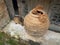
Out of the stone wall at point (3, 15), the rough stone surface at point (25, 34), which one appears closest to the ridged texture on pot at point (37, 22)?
the rough stone surface at point (25, 34)

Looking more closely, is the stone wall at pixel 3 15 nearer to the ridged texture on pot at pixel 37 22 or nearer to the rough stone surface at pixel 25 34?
the rough stone surface at pixel 25 34

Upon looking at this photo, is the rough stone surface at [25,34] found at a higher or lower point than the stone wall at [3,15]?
lower

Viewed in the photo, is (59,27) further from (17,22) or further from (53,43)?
(17,22)

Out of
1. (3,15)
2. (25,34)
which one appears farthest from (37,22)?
(3,15)

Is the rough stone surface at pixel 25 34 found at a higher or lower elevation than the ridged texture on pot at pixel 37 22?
lower

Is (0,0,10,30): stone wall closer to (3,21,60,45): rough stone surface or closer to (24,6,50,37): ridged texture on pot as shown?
(3,21,60,45): rough stone surface

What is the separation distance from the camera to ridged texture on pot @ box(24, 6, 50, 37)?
1.91 meters

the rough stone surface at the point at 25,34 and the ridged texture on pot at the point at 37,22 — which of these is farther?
the rough stone surface at the point at 25,34

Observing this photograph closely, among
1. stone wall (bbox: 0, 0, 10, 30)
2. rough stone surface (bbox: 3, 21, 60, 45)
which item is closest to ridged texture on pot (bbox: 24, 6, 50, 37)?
rough stone surface (bbox: 3, 21, 60, 45)

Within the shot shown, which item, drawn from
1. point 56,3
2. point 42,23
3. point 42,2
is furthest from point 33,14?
point 56,3

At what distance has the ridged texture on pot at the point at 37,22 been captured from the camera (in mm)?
1907

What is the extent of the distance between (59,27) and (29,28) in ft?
1.60

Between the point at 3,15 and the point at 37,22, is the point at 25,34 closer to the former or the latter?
the point at 37,22

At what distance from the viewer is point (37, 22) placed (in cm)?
191
